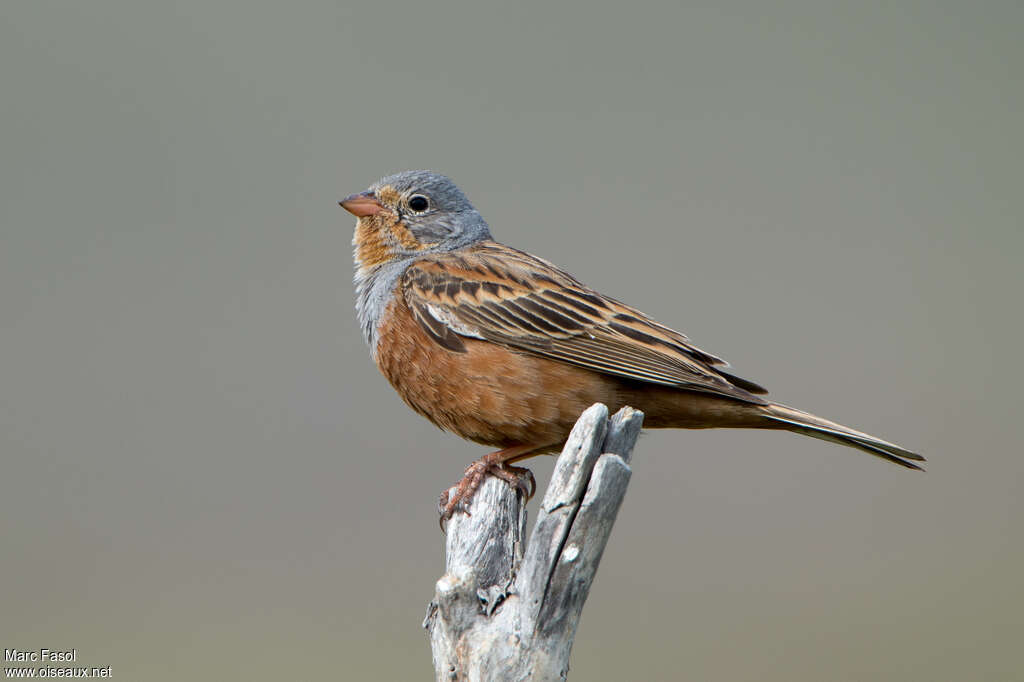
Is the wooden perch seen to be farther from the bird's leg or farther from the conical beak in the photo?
the conical beak

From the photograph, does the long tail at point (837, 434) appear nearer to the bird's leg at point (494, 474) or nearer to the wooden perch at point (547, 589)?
the bird's leg at point (494, 474)

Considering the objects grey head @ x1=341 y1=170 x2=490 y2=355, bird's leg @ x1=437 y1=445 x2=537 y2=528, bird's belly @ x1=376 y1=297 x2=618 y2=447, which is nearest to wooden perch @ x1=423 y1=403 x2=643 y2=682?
bird's leg @ x1=437 y1=445 x2=537 y2=528

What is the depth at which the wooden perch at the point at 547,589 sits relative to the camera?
3.74 metres

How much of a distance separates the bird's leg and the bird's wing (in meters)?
0.56

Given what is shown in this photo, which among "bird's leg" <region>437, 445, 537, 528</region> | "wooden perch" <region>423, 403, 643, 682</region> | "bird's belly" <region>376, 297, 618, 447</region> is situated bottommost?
"wooden perch" <region>423, 403, 643, 682</region>

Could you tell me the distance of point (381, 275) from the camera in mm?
6242

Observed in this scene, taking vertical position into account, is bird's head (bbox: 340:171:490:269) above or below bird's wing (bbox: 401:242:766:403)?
above

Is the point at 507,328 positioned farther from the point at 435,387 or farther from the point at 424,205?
the point at 424,205

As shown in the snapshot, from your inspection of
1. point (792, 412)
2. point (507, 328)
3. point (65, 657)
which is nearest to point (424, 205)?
point (507, 328)

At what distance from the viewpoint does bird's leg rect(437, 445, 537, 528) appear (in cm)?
495

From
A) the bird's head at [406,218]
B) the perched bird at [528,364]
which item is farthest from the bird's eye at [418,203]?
the perched bird at [528,364]

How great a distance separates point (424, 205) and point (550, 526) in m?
3.34

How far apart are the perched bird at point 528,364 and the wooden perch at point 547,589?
1.08 meters

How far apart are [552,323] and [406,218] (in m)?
1.53
